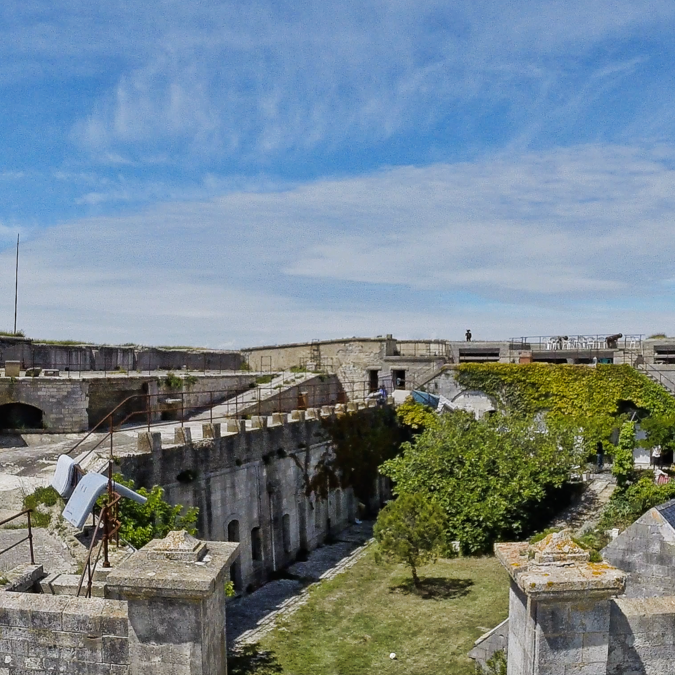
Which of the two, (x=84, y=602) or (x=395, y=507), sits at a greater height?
(x=84, y=602)

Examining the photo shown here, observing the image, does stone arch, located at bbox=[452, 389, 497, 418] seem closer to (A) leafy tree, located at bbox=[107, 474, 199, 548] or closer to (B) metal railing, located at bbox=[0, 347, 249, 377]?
(B) metal railing, located at bbox=[0, 347, 249, 377]

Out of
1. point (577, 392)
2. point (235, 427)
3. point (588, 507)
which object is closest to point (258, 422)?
point (235, 427)

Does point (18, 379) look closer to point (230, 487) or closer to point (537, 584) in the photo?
point (230, 487)

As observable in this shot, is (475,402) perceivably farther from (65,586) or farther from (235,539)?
(65,586)

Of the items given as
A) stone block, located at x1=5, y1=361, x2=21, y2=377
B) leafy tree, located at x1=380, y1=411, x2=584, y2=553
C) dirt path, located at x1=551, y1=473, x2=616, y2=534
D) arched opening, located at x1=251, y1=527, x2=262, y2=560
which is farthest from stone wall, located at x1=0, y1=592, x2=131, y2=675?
stone block, located at x1=5, y1=361, x2=21, y2=377

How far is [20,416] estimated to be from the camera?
23.1m

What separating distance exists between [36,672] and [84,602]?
2.53ft

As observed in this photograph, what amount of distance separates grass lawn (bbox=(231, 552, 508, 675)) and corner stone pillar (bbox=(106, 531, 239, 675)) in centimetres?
1012

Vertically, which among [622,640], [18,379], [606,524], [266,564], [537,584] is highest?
[18,379]

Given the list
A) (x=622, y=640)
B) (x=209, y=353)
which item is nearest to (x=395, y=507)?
(x=622, y=640)

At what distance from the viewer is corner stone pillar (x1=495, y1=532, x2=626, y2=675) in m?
4.65

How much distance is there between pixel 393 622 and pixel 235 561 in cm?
523

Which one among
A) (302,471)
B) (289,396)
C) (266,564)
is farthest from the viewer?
(289,396)

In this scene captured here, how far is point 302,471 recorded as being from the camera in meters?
24.0
